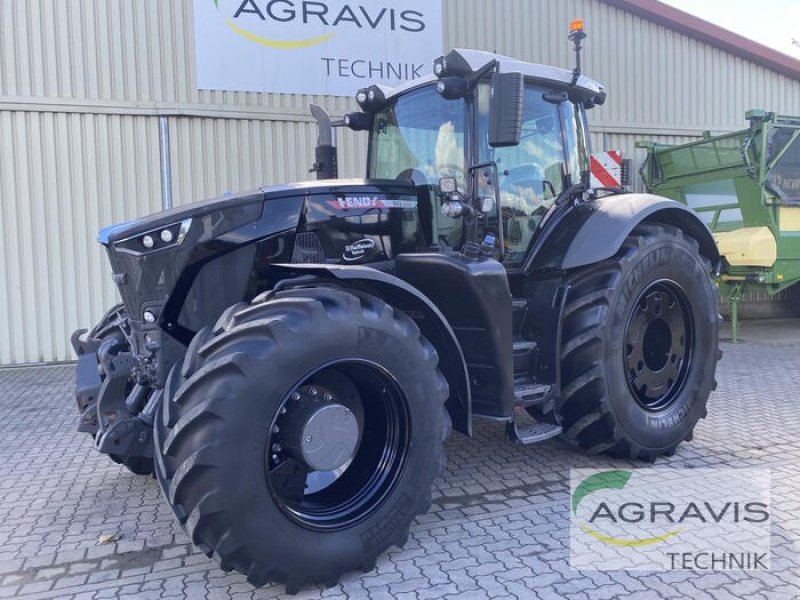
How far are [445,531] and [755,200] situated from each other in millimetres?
7629

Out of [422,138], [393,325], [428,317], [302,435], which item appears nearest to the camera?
[302,435]

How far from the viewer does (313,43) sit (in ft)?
30.0

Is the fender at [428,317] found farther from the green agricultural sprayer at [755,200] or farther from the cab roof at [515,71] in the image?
the green agricultural sprayer at [755,200]

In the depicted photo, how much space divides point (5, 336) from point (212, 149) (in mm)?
3368

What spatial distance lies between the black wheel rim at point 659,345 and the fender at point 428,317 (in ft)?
4.92

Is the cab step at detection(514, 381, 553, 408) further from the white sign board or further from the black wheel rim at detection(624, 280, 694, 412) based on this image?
the white sign board

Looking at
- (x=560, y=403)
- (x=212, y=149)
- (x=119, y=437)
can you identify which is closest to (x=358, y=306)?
(x=119, y=437)

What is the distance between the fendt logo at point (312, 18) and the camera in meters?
8.82

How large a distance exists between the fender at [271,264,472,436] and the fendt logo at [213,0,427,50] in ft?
20.7

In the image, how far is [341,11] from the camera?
9.22 m

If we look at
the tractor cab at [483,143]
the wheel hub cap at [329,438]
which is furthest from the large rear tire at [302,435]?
the tractor cab at [483,143]

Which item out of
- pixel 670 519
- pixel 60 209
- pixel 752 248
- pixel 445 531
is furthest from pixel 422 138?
pixel 752 248

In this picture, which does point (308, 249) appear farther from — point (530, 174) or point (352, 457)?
point (530, 174)

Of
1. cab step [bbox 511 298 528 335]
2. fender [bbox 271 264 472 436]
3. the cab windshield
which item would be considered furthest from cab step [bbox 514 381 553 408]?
the cab windshield
